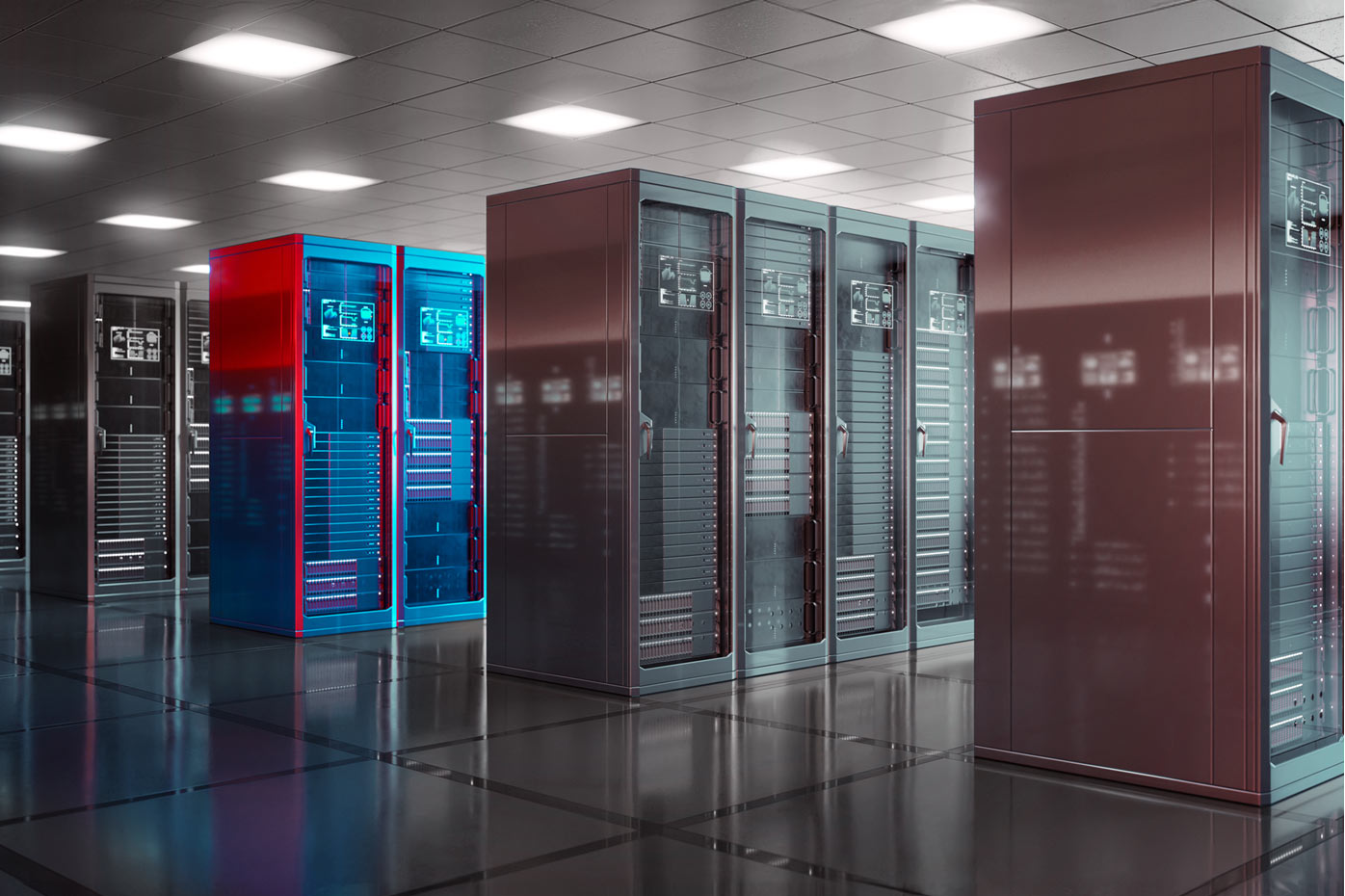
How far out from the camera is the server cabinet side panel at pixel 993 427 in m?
4.79

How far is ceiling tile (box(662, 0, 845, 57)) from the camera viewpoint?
20.7 ft

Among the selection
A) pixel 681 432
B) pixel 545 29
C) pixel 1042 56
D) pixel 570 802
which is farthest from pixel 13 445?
pixel 570 802

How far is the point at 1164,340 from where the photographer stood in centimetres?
437

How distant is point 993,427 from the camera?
4832 millimetres

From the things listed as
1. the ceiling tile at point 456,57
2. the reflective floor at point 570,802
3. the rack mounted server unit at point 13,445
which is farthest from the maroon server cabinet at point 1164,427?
the rack mounted server unit at point 13,445

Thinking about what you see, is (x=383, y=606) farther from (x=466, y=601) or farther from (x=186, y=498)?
(x=186, y=498)

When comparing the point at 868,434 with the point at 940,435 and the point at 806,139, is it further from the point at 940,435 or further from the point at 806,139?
the point at 806,139

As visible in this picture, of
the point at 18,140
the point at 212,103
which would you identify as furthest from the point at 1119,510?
the point at 18,140

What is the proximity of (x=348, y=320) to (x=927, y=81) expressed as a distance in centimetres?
417

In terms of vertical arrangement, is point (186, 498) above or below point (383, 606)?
above

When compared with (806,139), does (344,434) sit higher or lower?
lower

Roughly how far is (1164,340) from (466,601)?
20.0ft

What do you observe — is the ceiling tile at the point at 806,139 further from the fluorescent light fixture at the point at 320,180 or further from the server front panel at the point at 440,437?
the fluorescent light fixture at the point at 320,180

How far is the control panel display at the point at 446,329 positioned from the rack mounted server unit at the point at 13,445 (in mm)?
7533
